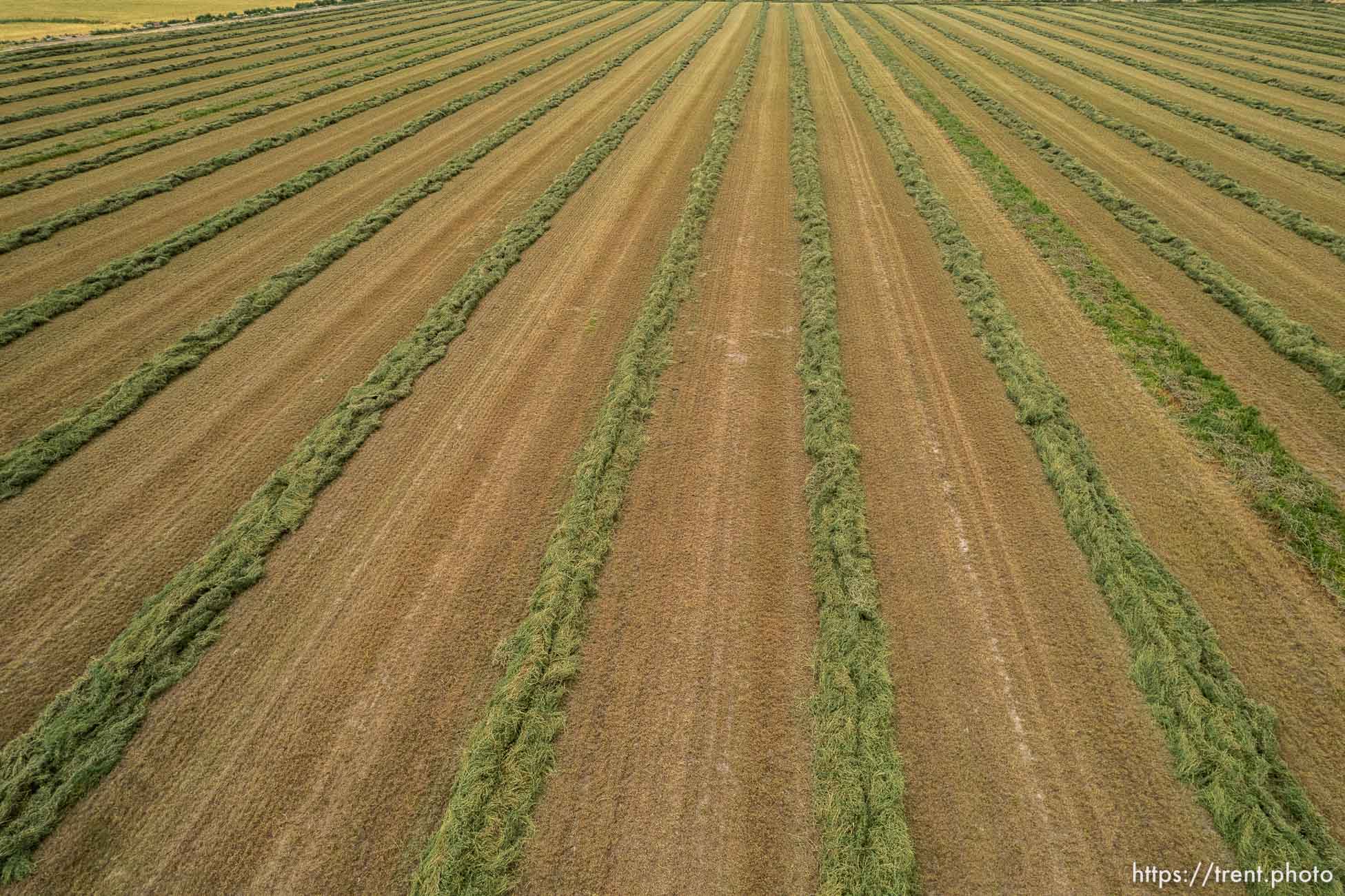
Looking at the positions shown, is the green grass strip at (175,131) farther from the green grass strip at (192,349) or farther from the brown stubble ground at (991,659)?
the brown stubble ground at (991,659)

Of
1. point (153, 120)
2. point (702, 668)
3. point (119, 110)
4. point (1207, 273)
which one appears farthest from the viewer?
point (119, 110)

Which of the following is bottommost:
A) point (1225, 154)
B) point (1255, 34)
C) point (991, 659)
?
point (991, 659)

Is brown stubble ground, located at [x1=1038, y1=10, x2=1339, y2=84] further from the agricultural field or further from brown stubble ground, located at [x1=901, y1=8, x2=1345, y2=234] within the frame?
the agricultural field

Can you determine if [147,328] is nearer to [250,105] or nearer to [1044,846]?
[1044,846]

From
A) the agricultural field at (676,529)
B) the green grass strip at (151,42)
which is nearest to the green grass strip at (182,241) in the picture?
the agricultural field at (676,529)

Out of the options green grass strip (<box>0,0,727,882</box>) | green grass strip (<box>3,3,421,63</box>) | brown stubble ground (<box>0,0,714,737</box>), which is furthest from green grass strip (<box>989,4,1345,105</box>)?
green grass strip (<box>3,3,421,63</box>)

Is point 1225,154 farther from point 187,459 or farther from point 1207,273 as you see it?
point 187,459

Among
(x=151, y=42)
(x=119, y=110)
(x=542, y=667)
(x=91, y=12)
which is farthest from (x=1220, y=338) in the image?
(x=91, y=12)
